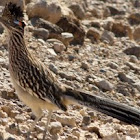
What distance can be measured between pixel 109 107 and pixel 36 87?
84cm

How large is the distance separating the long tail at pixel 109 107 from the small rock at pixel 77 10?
15.4 ft

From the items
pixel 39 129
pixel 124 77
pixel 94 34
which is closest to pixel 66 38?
pixel 94 34

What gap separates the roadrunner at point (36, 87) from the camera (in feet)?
21.1

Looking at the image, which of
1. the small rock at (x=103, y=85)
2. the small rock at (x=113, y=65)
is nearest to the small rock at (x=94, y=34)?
the small rock at (x=113, y=65)

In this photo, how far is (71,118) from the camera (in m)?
7.36

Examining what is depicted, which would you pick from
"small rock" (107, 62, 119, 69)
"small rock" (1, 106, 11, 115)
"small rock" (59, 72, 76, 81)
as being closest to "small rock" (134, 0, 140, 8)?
"small rock" (107, 62, 119, 69)

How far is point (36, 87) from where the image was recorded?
21.3 feet

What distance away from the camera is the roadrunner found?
21.1 ft

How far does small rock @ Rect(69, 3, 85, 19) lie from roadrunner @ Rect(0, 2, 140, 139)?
457 centimetres

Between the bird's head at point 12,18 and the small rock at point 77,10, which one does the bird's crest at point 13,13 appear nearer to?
the bird's head at point 12,18

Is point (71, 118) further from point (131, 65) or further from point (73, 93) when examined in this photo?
point (131, 65)

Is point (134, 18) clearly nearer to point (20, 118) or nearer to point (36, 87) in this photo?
point (20, 118)

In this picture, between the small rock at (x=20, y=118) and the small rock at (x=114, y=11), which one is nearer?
the small rock at (x=20, y=118)

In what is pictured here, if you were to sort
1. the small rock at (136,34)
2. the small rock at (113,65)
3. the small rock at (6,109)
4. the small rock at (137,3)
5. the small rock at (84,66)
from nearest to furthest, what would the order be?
the small rock at (6,109), the small rock at (84,66), the small rock at (113,65), the small rock at (136,34), the small rock at (137,3)
